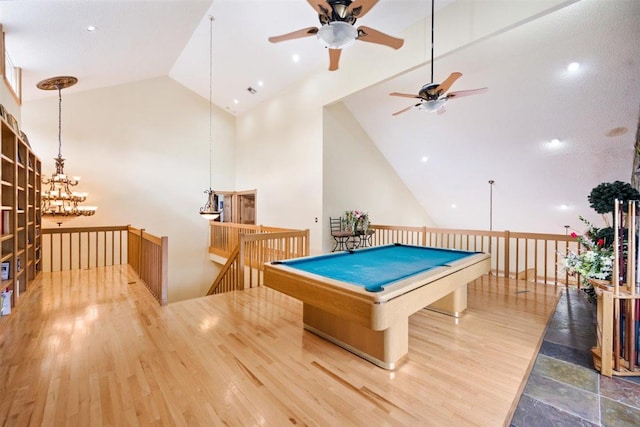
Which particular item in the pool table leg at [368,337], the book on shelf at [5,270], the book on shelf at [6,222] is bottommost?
the pool table leg at [368,337]

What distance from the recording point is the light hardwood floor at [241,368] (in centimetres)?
178

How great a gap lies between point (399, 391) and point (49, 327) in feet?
11.9

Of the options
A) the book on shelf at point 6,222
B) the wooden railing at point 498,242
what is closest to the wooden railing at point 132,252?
the book on shelf at point 6,222

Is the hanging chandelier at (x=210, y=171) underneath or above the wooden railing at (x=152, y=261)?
above

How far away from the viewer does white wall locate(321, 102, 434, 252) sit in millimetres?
6324

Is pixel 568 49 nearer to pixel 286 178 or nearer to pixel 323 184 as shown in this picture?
pixel 323 184

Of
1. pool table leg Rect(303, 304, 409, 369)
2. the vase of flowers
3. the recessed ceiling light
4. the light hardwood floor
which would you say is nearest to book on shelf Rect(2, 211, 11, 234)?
the light hardwood floor

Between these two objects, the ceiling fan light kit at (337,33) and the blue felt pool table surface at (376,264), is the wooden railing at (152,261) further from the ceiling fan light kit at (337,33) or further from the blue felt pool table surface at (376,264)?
the ceiling fan light kit at (337,33)

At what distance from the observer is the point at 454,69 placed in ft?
16.5

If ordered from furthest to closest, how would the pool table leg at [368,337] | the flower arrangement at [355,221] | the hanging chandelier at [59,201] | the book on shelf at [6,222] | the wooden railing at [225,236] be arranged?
the wooden railing at [225,236]
the flower arrangement at [355,221]
the hanging chandelier at [59,201]
the book on shelf at [6,222]
the pool table leg at [368,337]

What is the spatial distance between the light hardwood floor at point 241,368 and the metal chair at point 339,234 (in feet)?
8.81

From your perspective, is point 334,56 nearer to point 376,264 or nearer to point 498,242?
point 376,264

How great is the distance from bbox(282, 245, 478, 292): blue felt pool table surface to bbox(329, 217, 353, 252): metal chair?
2108 millimetres

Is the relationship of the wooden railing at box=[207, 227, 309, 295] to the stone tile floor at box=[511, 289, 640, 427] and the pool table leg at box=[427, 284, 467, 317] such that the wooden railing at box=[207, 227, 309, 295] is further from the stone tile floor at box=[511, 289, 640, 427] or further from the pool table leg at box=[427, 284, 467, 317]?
the stone tile floor at box=[511, 289, 640, 427]
